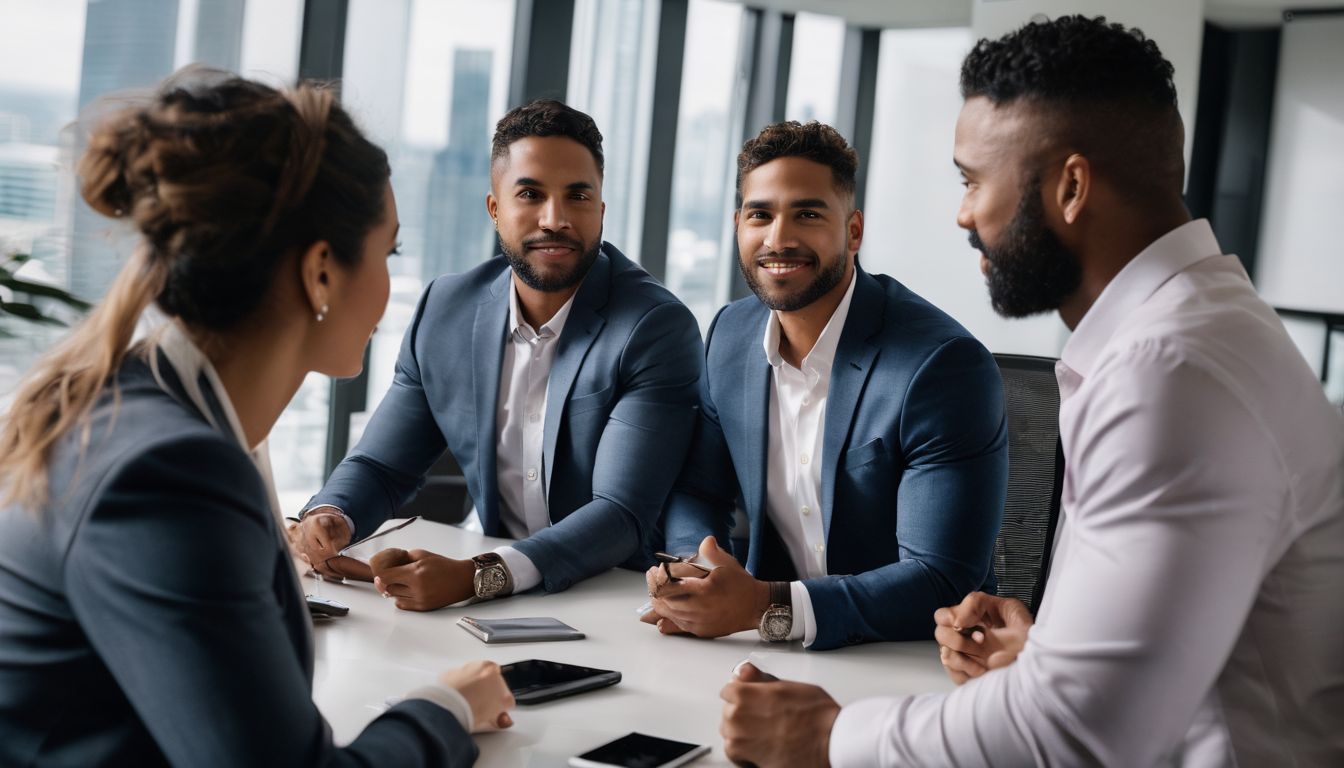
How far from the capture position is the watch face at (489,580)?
2.03m

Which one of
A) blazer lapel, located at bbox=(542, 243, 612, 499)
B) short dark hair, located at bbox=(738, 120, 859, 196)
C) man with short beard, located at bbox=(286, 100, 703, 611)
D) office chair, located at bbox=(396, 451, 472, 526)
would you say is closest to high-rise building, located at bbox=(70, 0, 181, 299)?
office chair, located at bbox=(396, 451, 472, 526)

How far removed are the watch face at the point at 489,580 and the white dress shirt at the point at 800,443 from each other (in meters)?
0.66

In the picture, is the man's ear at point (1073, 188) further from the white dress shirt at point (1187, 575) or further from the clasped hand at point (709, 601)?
the clasped hand at point (709, 601)

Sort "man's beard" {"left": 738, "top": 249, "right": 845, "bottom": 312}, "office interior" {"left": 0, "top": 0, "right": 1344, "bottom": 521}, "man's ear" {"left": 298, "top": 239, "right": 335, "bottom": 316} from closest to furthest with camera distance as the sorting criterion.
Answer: "man's ear" {"left": 298, "top": 239, "right": 335, "bottom": 316} → "man's beard" {"left": 738, "top": 249, "right": 845, "bottom": 312} → "office interior" {"left": 0, "top": 0, "right": 1344, "bottom": 521}

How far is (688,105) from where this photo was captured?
6.43 metres

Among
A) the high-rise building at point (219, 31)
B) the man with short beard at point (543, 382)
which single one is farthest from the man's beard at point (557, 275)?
the high-rise building at point (219, 31)

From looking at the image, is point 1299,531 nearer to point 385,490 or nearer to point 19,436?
point 19,436

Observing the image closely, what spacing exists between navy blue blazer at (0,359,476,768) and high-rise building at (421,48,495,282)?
4425 millimetres

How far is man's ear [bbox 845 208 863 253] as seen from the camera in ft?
8.81

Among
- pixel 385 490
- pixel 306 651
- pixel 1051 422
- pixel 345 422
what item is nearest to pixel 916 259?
pixel 345 422

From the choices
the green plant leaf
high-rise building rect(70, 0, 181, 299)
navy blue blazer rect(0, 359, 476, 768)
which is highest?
high-rise building rect(70, 0, 181, 299)

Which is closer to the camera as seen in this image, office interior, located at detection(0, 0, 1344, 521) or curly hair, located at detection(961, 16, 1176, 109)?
curly hair, located at detection(961, 16, 1176, 109)

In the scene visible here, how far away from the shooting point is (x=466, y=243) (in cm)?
555

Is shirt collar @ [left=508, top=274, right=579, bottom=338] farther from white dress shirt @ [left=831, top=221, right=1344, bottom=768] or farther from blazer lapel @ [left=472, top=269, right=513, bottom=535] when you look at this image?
white dress shirt @ [left=831, top=221, right=1344, bottom=768]
